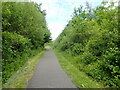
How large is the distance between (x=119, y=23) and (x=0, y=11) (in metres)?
6.50

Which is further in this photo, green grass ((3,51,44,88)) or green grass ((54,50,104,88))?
green grass ((54,50,104,88))

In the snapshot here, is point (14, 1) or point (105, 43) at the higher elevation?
point (14, 1)

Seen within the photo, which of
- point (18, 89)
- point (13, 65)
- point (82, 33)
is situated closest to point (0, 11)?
point (13, 65)

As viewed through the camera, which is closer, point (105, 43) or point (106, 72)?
point (106, 72)

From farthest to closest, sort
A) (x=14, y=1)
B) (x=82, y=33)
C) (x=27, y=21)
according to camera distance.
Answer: (x=82, y=33), (x=27, y=21), (x=14, y=1)

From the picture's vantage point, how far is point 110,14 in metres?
8.07

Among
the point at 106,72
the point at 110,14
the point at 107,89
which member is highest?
the point at 110,14

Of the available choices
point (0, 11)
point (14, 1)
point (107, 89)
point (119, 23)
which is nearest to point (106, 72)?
point (107, 89)

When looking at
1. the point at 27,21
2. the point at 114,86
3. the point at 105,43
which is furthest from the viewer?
the point at 27,21

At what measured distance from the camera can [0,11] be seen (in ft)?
27.0

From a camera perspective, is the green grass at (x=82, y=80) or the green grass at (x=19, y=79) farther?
the green grass at (x=82, y=80)

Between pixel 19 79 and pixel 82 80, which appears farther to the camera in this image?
pixel 19 79

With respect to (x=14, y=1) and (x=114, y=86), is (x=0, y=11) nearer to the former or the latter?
(x=14, y=1)

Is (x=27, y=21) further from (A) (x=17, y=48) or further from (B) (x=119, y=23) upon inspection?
(B) (x=119, y=23)
